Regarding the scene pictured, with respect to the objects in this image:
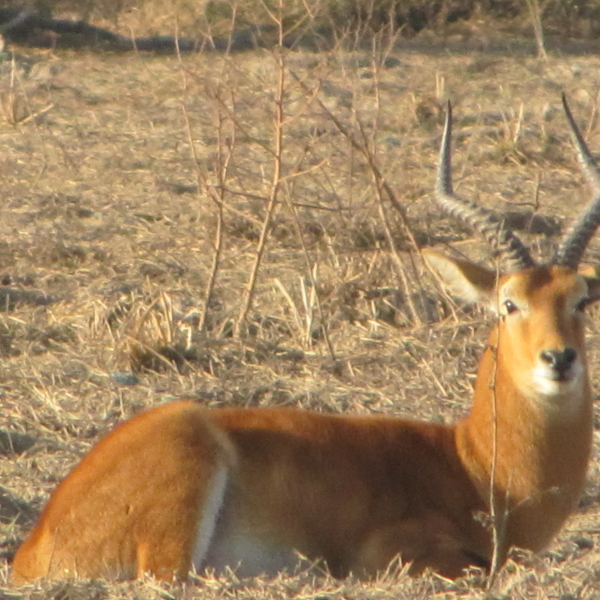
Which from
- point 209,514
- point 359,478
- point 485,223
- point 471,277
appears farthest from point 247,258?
point 209,514

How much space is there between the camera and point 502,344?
5379 millimetres

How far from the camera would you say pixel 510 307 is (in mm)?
5320

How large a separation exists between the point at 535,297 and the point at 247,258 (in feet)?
14.3

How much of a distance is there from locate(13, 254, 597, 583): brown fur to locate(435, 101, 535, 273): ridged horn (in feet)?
0.48

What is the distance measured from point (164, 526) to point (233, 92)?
3389 millimetres

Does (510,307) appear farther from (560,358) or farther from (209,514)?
(209,514)

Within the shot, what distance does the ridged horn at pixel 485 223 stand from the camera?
5.52 metres

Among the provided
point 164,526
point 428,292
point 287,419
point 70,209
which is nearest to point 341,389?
point 428,292

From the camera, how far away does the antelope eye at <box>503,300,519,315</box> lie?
5297mm

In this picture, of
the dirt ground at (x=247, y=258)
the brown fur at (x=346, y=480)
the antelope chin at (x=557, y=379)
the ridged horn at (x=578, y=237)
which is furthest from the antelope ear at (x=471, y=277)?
the dirt ground at (x=247, y=258)

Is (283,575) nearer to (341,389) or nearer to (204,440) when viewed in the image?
(204,440)

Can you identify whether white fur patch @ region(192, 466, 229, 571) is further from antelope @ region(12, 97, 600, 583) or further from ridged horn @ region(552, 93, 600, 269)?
ridged horn @ region(552, 93, 600, 269)

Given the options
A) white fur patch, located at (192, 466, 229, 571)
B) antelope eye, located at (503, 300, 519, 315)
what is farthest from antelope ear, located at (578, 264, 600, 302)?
white fur patch, located at (192, 466, 229, 571)

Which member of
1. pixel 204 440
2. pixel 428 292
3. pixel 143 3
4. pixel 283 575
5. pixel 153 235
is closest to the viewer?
pixel 283 575
